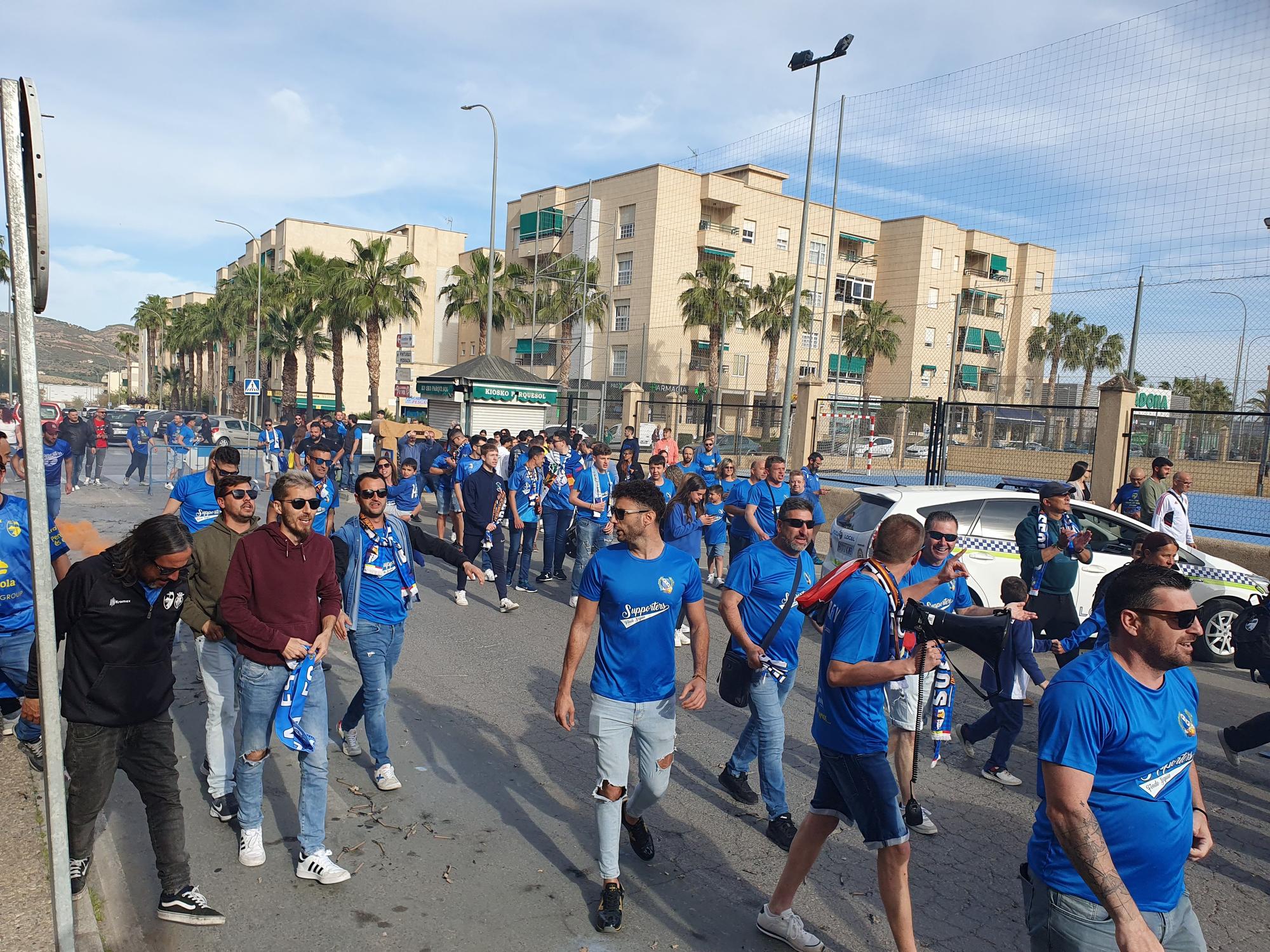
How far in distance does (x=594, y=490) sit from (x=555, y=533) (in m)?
1.57

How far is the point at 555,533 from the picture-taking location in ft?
37.1

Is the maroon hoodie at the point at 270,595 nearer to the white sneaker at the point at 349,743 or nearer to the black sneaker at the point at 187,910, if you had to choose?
the black sneaker at the point at 187,910

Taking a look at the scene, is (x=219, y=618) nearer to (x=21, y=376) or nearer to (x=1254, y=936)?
(x=21, y=376)

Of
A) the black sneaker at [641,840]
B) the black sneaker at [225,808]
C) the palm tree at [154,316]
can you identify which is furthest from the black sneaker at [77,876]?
the palm tree at [154,316]

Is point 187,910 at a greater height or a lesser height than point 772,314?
lesser

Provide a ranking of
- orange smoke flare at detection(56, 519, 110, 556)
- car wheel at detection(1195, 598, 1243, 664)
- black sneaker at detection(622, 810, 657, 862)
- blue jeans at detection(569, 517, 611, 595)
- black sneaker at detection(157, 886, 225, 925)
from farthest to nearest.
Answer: blue jeans at detection(569, 517, 611, 595) → car wheel at detection(1195, 598, 1243, 664) → orange smoke flare at detection(56, 519, 110, 556) → black sneaker at detection(622, 810, 657, 862) → black sneaker at detection(157, 886, 225, 925)

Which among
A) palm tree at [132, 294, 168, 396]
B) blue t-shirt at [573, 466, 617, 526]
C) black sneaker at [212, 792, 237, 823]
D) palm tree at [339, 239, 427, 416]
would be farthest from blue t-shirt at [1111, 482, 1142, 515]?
palm tree at [132, 294, 168, 396]

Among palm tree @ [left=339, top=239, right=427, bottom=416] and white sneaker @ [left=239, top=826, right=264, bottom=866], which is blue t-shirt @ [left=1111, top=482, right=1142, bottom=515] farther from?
palm tree @ [left=339, top=239, right=427, bottom=416]

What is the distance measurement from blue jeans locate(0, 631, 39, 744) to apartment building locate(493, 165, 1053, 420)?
3903 cm

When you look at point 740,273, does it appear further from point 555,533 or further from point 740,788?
point 740,788

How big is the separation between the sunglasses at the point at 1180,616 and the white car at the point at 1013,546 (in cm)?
634

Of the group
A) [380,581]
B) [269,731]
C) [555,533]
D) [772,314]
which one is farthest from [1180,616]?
[772,314]

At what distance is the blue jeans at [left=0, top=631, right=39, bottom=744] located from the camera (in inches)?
181

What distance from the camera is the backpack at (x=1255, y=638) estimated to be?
5.68 m
